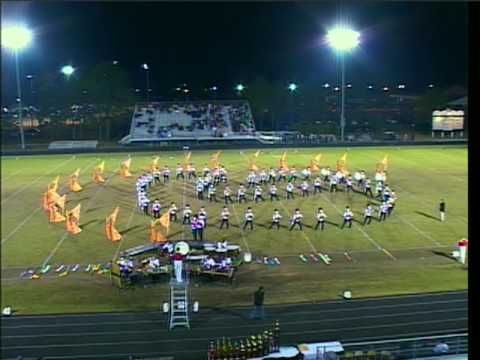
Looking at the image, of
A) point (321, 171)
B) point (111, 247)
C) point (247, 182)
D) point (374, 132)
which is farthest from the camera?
point (374, 132)

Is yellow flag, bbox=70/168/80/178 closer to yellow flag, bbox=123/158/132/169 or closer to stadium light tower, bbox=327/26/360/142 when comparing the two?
yellow flag, bbox=123/158/132/169

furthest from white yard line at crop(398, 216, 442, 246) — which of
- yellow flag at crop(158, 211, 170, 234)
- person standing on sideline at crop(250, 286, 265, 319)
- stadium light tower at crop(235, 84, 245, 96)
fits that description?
stadium light tower at crop(235, 84, 245, 96)

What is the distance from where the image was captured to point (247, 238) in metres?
5.39

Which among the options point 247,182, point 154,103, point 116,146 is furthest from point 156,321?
point 116,146

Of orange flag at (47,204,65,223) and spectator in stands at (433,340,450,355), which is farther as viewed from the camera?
orange flag at (47,204,65,223)

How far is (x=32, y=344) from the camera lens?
3145 millimetres

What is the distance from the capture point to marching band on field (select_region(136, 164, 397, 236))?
5820 millimetres

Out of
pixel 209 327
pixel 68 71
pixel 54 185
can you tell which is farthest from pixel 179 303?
pixel 68 71

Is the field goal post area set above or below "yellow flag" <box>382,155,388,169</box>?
above

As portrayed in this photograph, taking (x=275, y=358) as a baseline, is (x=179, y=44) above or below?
above

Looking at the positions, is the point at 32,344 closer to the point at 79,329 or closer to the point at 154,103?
the point at 79,329

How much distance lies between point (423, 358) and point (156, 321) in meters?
1.61

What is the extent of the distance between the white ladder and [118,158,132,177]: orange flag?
3856 mm

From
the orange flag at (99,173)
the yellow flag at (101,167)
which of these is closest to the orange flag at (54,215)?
Answer: the orange flag at (99,173)
